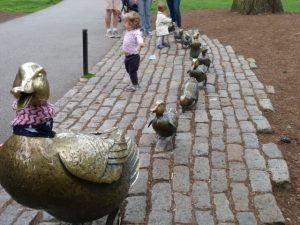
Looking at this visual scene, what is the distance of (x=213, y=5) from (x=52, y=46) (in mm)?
11026

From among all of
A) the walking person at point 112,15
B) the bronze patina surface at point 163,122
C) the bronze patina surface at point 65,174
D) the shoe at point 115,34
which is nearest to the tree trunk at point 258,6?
the walking person at point 112,15

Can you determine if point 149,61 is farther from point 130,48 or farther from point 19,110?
point 19,110

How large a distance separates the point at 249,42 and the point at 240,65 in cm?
292

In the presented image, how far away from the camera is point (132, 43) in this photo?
335 inches

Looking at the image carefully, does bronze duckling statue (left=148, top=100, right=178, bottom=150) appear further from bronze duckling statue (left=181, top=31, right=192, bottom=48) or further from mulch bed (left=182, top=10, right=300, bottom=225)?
bronze duckling statue (left=181, top=31, right=192, bottom=48)

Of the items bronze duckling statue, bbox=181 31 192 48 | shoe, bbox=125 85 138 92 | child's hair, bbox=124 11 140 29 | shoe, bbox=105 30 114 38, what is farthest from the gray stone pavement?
shoe, bbox=105 30 114 38

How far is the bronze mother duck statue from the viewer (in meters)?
3.30

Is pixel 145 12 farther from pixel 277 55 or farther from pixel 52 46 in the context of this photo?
pixel 277 55

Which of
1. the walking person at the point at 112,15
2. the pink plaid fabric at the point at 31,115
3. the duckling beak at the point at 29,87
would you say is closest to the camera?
the duckling beak at the point at 29,87

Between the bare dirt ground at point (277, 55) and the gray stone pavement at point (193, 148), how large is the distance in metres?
0.16

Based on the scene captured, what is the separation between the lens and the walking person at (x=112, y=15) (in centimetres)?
1434

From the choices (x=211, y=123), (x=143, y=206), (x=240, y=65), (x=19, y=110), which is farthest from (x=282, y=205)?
(x=240, y=65)

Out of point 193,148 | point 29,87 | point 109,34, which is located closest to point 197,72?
point 193,148

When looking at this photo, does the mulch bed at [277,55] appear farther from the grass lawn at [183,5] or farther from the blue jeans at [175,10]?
the grass lawn at [183,5]
